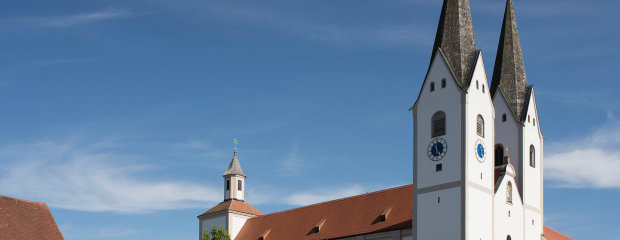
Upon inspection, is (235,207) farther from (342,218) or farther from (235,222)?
(342,218)

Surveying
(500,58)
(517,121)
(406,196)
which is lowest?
(406,196)

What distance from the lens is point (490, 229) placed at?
5322 centimetres

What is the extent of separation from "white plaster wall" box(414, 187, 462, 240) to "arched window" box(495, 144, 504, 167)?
7463mm

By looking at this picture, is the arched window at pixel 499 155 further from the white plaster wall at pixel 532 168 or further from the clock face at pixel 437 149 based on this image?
the clock face at pixel 437 149

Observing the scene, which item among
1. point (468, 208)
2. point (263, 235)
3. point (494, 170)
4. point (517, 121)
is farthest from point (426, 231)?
point (263, 235)

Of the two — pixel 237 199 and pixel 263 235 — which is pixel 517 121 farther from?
pixel 237 199

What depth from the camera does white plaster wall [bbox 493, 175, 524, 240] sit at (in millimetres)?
54281

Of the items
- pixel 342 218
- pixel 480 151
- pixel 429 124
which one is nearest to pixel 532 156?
pixel 480 151

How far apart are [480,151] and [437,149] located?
2534mm

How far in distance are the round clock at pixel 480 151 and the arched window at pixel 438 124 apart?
2.15 m

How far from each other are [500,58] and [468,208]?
1452 cm

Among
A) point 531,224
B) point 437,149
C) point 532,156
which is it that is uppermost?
point 532,156

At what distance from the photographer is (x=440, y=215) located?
5256cm

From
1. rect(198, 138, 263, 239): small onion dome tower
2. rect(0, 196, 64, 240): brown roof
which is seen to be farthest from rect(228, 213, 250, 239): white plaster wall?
rect(0, 196, 64, 240): brown roof
